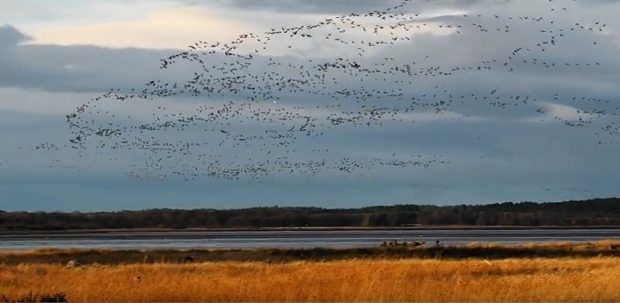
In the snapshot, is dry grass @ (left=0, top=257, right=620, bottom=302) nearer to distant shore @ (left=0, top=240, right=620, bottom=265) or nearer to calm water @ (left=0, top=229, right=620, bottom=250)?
distant shore @ (left=0, top=240, right=620, bottom=265)

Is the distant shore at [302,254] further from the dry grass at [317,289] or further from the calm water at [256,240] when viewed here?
the dry grass at [317,289]

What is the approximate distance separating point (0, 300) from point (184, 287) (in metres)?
4.69

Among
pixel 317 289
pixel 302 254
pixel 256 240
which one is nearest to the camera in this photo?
pixel 317 289

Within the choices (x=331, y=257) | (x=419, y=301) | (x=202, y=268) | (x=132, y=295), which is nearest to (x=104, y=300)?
(x=132, y=295)

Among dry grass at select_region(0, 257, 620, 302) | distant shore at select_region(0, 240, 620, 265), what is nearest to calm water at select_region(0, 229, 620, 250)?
distant shore at select_region(0, 240, 620, 265)

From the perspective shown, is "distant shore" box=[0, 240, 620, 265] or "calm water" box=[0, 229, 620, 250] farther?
"calm water" box=[0, 229, 620, 250]

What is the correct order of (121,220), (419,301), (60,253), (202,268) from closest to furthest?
(419,301)
(202,268)
(60,253)
(121,220)

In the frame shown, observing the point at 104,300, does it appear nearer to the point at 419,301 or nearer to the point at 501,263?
the point at 419,301

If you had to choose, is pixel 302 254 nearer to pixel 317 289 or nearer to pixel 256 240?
pixel 256 240

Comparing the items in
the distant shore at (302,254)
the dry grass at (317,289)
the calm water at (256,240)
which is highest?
the calm water at (256,240)

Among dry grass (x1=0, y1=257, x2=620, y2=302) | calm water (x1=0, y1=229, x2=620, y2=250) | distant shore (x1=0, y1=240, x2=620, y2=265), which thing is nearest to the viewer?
dry grass (x1=0, y1=257, x2=620, y2=302)

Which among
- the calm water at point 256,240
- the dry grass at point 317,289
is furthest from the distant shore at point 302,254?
the dry grass at point 317,289

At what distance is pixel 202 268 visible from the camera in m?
43.4

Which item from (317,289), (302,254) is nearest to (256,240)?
(302,254)
